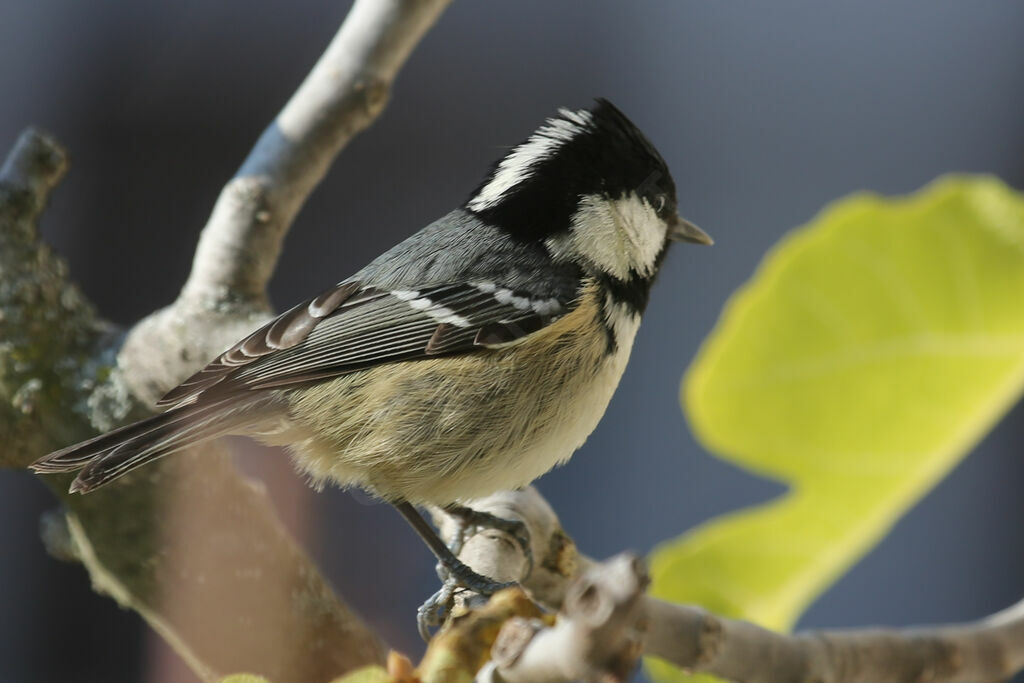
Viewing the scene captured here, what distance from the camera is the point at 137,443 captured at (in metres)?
0.45

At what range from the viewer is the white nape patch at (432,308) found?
56 centimetres

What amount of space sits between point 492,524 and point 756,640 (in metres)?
0.18

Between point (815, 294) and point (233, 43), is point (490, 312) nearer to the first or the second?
point (815, 294)

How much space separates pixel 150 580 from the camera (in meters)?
0.55

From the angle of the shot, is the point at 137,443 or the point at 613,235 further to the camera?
the point at 613,235

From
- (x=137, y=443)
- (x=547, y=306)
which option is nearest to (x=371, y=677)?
(x=137, y=443)

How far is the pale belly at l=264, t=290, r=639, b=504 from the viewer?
0.56 m

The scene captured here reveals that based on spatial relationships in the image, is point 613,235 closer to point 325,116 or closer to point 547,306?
point 547,306

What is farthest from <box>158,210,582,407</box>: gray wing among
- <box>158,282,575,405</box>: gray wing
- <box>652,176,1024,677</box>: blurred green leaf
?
<box>652,176,1024,677</box>: blurred green leaf

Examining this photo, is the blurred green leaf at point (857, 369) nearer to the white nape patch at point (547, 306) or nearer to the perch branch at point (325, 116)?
the white nape patch at point (547, 306)

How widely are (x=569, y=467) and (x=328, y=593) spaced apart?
186 mm

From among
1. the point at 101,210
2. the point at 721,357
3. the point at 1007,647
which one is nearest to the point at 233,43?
the point at 101,210

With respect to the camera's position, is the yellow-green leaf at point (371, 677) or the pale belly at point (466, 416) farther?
the pale belly at point (466, 416)

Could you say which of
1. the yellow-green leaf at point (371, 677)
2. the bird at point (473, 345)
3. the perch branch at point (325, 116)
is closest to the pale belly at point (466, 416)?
the bird at point (473, 345)
